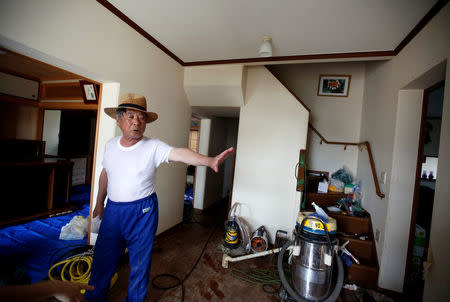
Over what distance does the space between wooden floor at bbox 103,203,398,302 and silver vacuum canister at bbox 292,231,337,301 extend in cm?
32

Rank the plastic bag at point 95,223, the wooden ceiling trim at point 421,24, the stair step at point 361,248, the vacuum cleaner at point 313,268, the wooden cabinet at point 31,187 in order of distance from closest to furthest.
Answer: the wooden ceiling trim at point 421,24
the plastic bag at point 95,223
the vacuum cleaner at point 313,268
the stair step at point 361,248
the wooden cabinet at point 31,187

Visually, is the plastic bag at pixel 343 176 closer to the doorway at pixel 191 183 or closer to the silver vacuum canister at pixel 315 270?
the silver vacuum canister at pixel 315 270

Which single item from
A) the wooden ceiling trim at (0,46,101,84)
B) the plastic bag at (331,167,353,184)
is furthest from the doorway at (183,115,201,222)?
the plastic bag at (331,167,353,184)

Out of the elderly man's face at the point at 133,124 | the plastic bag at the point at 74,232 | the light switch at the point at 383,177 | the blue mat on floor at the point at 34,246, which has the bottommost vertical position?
the blue mat on floor at the point at 34,246

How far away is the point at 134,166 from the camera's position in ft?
4.67

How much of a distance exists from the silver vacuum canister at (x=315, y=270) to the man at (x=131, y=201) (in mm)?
1456

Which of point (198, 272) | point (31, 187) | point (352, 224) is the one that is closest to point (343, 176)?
point (352, 224)

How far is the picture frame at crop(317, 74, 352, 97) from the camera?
3.47 meters

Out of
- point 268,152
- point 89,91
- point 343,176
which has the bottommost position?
point 343,176

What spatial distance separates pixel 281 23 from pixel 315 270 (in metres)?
2.42

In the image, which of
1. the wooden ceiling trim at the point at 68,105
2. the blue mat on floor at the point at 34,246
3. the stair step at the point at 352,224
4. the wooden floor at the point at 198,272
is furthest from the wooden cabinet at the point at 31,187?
the stair step at the point at 352,224

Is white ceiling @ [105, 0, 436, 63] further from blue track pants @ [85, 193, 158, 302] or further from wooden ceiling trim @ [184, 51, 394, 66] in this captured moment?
blue track pants @ [85, 193, 158, 302]

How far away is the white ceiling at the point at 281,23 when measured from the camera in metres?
1.68

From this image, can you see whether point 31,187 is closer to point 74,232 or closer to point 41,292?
point 74,232
